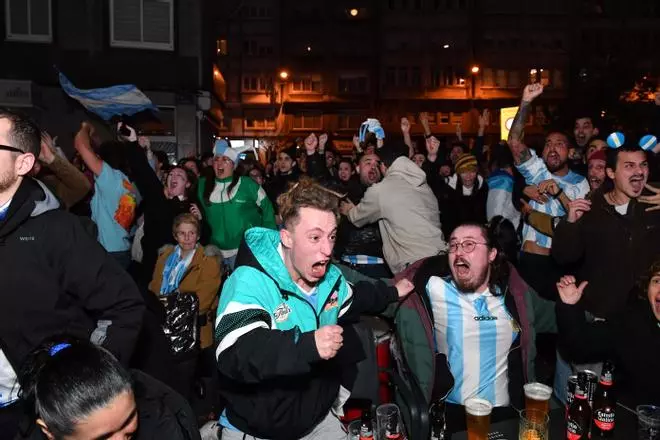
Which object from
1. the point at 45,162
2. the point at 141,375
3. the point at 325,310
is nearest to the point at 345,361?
the point at 325,310

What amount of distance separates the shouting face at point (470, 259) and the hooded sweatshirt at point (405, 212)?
4.78 feet

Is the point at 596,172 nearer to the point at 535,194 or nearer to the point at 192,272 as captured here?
the point at 535,194

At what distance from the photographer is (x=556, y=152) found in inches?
221

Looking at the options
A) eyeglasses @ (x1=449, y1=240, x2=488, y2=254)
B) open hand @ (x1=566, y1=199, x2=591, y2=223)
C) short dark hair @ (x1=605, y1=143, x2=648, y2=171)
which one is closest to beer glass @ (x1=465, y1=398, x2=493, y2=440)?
eyeglasses @ (x1=449, y1=240, x2=488, y2=254)

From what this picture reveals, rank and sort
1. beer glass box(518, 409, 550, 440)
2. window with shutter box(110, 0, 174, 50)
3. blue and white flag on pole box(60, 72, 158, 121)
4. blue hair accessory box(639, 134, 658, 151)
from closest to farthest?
beer glass box(518, 409, 550, 440) < blue hair accessory box(639, 134, 658, 151) < blue and white flag on pole box(60, 72, 158, 121) < window with shutter box(110, 0, 174, 50)

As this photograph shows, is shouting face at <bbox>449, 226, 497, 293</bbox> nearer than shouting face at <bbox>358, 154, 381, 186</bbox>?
Yes

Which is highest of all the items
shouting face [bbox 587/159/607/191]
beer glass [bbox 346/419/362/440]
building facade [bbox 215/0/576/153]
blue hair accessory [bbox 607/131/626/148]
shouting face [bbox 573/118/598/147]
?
building facade [bbox 215/0/576/153]

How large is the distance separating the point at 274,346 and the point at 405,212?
3.23m

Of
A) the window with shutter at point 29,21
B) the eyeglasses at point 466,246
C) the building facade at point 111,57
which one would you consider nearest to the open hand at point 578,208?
the eyeglasses at point 466,246

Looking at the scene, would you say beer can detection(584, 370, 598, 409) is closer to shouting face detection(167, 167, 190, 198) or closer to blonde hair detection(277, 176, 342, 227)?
blonde hair detection(277, 176, 342, 227)

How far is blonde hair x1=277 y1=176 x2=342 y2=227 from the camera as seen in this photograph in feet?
9.33

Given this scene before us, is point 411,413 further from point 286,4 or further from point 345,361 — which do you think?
point 286,4

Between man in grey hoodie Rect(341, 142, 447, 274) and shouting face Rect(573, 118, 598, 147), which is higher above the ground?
shouting face Rect(573, 118, 598, 147)

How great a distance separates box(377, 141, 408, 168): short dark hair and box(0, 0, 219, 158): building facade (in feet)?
36.2
